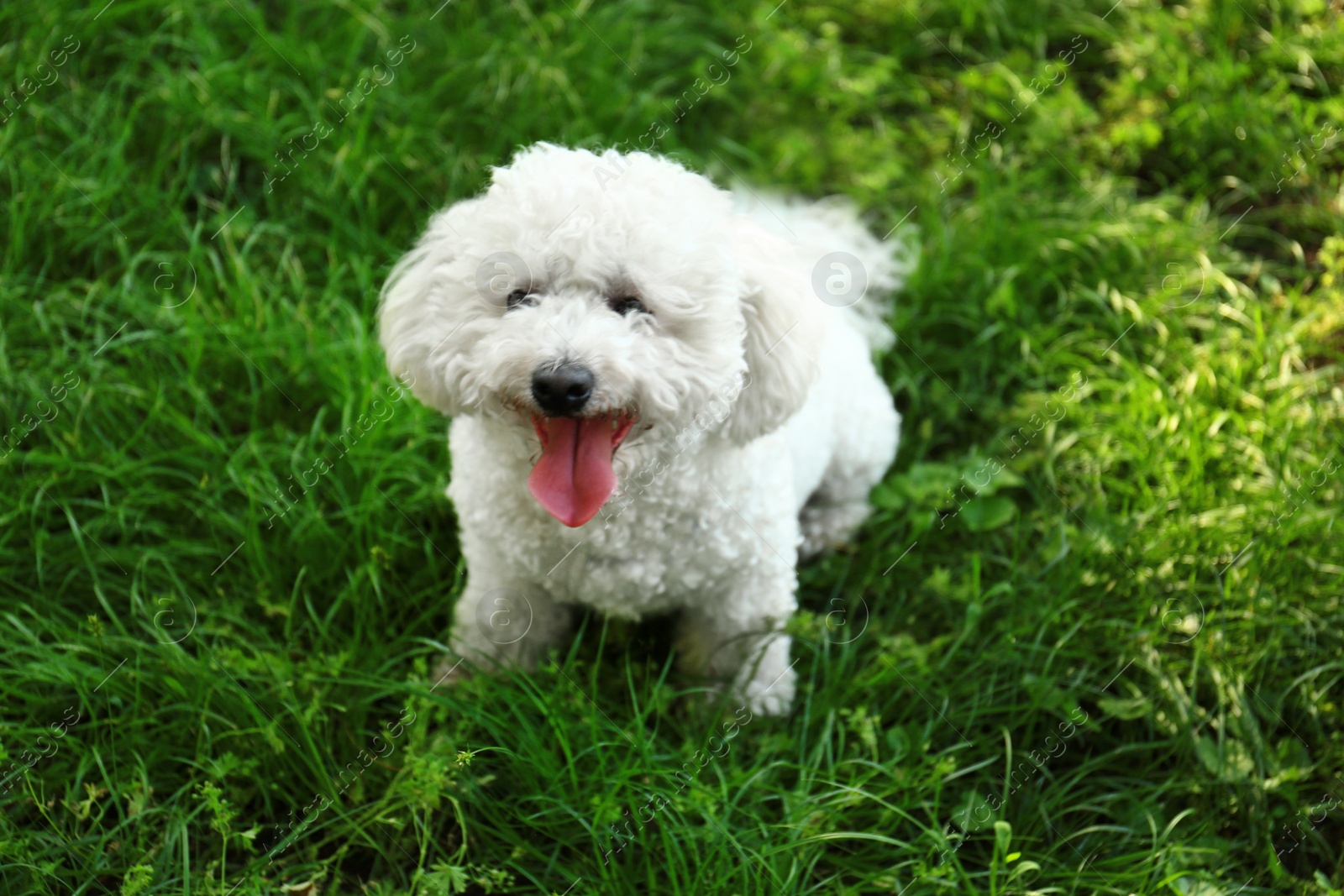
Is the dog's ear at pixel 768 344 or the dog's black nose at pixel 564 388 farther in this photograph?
the dog's ear at pixel 768 344

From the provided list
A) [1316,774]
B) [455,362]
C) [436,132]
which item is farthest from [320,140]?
[1316,774]

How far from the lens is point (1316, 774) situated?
7.96 feet

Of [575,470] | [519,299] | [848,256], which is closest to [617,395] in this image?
[575,470]

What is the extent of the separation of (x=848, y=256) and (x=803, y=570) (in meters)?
1.01

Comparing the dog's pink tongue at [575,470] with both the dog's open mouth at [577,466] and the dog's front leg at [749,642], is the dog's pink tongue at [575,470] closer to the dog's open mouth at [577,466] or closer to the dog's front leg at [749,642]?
the dog's open mouth at [577,466]

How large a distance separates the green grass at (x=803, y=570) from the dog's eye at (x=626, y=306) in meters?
0.85

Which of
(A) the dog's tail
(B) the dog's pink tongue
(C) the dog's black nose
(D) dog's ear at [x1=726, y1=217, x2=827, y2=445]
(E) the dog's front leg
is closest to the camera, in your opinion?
(C) the dog's black nose

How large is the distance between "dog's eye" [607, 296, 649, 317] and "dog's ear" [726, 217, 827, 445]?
9.1 inches

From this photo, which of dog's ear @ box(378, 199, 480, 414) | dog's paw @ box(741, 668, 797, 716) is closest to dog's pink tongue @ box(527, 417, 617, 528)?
dog's ear @ box(378, 199, 480, 414)

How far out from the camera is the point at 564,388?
1842mm

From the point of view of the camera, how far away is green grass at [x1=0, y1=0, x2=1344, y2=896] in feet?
7.23

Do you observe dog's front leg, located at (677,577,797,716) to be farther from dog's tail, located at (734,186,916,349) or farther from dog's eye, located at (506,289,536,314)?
dog's tail, located at (734,186,916,349)

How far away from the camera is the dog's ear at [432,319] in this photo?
6.62 ft

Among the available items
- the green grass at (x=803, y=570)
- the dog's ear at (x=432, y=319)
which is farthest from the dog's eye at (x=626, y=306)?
the green grass at (x=803, y=570)
